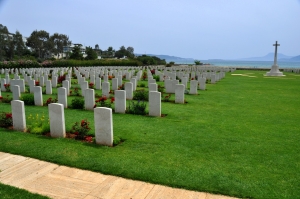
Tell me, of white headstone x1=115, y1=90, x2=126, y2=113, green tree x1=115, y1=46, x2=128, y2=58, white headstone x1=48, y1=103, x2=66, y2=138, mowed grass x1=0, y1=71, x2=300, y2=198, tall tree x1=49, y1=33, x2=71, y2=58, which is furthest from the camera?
green tree x1=115, y1=46, x2=128, y2=58

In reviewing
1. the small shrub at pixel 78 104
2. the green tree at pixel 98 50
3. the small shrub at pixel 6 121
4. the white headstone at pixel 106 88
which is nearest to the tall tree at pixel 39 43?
the green tree at pixel 98 50

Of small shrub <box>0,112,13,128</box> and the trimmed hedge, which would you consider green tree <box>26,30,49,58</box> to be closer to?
the trimmed hedge

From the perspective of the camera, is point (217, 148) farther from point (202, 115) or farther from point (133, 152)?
point (202, 115)

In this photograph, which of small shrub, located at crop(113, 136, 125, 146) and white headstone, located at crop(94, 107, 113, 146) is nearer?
white headstone, located at crop(94, 107, 113, 146)

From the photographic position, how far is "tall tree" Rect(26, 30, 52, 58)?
72.0m

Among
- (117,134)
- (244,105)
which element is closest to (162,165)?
(117,134)

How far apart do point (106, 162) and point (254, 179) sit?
261 cm

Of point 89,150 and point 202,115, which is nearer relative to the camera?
point 89,150

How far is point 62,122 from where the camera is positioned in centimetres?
621

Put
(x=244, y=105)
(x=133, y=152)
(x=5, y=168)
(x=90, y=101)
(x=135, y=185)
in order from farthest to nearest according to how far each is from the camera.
A: 1. (x=244, y=105)
2. (x=90, y=101)
3. (x=133, y=152)
4. (x=5, y=168)
5. (x=135, y=185)

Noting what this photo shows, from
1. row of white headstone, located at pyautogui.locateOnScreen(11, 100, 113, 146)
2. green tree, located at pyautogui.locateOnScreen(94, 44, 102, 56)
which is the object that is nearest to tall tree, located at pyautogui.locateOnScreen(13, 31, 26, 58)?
green tree, located at pyautogui.locateOnScreen(94, 44, 102, 56)

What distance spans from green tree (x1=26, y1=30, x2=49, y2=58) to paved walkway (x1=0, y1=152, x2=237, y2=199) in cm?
7539

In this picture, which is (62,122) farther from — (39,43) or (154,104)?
(39,43)

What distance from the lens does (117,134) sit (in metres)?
6.61
